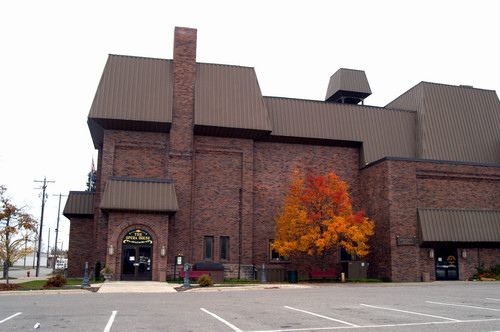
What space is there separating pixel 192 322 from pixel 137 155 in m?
26.5

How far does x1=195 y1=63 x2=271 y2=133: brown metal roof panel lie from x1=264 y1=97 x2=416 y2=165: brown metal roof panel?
6.39 ft

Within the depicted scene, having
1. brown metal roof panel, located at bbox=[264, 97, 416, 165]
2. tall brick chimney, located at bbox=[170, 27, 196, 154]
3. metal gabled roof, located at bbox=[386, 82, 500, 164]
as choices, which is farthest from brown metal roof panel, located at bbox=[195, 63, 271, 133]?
metal gabled roof, located at bbox=[386, 82, 500, 164]

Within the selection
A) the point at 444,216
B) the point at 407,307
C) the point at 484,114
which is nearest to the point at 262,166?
the point at 444,216

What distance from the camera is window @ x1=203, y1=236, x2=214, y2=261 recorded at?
38125mm

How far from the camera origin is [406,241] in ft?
122

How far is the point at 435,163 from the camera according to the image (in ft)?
130

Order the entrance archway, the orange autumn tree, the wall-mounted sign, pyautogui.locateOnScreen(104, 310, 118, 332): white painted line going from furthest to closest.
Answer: the wall-mounted sign → the entrance archway → the orange autumn tree → pyautogui.locateOnScreen(104, 310, 118, 332): white painted line

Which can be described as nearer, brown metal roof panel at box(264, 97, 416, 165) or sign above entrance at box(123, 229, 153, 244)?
sign above entrance at box(123, 229, 153, 244)

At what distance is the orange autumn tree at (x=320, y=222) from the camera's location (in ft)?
114


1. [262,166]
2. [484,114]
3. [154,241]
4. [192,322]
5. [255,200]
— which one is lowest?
[192,322]

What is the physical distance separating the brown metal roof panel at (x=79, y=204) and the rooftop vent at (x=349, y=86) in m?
25.2

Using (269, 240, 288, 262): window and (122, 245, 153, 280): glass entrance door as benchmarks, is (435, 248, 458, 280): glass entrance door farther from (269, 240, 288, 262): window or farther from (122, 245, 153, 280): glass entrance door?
(122, 245, 153, 280): glass entrance door

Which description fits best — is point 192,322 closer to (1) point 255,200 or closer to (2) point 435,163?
(1) point 255,200

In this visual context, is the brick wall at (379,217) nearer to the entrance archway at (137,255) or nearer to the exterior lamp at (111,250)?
the entrance archway at (137,255)
